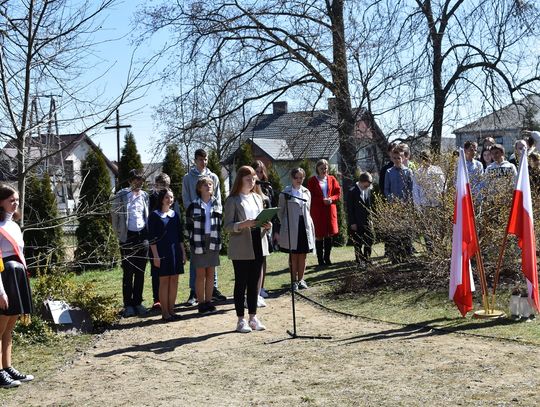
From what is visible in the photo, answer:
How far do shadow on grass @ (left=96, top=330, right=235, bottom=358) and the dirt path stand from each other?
11mm

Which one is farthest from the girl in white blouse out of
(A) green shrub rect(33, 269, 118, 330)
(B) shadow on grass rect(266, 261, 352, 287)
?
(B) shadow on grass rect(266, 261, 352, 287)

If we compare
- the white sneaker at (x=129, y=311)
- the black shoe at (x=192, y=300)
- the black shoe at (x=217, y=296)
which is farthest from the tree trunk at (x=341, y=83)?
the white sneaker at (x=129, y=311)

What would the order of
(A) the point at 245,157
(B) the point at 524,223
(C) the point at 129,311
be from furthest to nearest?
(A) the point at 245,157 → (C) the point at 129,311 → (B) the point at 524,223

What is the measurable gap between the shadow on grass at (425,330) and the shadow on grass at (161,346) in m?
1.53

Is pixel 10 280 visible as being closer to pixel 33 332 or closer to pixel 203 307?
pixel 33 332

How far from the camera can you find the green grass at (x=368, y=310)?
7.61 metres

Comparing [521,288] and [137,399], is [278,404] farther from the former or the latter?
[521,288]

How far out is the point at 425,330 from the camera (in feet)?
26.1

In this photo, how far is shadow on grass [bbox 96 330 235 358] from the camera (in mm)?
7762

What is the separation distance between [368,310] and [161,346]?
106 inches

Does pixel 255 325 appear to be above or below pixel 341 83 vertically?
below

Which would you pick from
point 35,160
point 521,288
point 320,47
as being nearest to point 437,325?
point 521,288

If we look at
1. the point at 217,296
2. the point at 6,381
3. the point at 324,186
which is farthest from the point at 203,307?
the point at 324,186

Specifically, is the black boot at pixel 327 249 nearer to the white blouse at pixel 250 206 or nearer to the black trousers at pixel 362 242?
the black trousers at pixel 362 242
